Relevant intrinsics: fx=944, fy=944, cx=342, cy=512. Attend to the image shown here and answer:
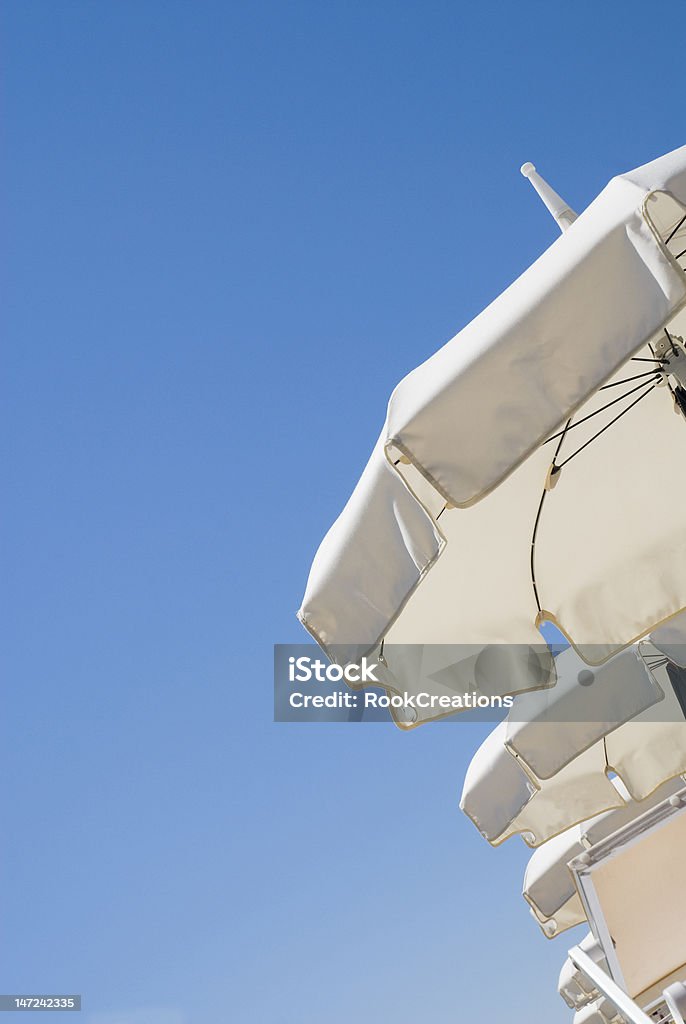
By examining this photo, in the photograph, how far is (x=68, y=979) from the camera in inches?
672

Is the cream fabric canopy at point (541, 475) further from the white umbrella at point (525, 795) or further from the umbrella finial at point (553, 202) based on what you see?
the white umbrella at point (525, 795)

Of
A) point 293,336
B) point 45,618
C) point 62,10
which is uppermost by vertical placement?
point 62,10

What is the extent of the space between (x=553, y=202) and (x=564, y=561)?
1.41 meters

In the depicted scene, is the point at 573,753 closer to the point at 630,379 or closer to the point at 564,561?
the point at 564,561

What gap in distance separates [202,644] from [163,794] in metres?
7.72

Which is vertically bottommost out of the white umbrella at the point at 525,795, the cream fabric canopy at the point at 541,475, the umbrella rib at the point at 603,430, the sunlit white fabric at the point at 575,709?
the white umbrella at the point at 525,795

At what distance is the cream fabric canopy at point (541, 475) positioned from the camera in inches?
85.1

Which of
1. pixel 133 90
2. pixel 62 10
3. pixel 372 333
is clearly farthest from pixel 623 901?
pixel 62 10

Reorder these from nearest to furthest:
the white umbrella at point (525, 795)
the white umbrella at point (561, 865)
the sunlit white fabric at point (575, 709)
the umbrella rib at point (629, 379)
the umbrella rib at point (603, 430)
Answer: the umbrella rib at point (629, 379)
the umbrella rib at point (603, 430)
the sunlit white fabric at point (575, 709)
the white umbrella at point (525, 795)
the white umbrella at point (561, 865)

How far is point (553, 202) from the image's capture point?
3.61 m

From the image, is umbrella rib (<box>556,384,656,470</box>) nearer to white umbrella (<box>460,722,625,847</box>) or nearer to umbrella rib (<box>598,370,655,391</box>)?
umbrella rib (<box>598,370,655,391</box>)

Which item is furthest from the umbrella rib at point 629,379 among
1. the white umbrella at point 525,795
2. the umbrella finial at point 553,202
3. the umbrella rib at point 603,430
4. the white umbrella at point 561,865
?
the white umbrella at point 561,865

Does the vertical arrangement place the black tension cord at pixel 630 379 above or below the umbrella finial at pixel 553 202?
below

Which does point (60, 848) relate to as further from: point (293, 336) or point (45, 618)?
point (293, 336)
